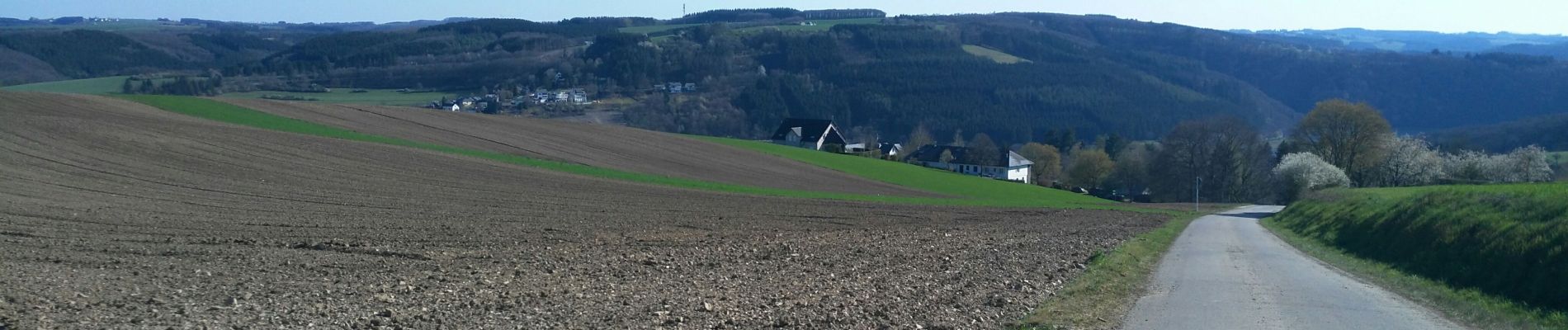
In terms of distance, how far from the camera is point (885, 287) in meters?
14.1

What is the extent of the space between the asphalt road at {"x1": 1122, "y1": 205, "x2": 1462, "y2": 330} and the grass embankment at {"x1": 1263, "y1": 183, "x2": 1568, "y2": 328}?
1.96 feet

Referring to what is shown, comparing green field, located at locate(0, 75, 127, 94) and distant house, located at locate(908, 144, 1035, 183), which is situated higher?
green field, located at locate(0, 75, 127, 94)

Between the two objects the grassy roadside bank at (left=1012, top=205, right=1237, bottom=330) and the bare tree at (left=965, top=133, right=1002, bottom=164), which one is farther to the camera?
the bare tree at (left=965, top=133, right=1002, bottom=164)

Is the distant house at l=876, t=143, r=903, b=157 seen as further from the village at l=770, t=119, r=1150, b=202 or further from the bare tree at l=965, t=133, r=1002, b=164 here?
the bare tree at l=965, t=133, r=1002, b=164

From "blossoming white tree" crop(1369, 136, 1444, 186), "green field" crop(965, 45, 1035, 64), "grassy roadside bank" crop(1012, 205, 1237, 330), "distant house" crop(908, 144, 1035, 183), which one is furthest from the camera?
"green field" crop(965, 45, 1035, 64)

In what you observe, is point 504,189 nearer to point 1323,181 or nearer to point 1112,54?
point 1323,181

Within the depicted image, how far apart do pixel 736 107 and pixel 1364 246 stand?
316ft

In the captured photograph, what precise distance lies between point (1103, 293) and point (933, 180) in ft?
163

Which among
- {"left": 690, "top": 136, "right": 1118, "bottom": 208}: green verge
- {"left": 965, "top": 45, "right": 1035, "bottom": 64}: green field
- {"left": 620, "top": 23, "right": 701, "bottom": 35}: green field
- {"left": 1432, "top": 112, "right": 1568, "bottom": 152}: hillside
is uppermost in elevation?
{"left": 620, "top": 23, "right": 701, "bottom": 35}: green field

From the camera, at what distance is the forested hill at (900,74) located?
112 meters

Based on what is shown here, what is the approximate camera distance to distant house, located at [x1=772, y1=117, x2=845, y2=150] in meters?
96.9

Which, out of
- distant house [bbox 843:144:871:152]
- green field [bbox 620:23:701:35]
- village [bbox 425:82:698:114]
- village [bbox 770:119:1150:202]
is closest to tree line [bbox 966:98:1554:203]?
village [bbox 770:119:1150:202]

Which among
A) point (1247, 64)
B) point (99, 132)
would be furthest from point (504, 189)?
point (1247, 64)

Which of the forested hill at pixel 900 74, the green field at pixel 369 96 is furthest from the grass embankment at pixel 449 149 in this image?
the forested hill at pixel 900 74
